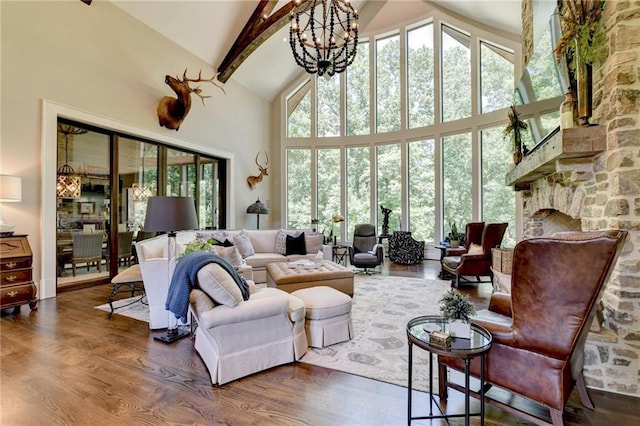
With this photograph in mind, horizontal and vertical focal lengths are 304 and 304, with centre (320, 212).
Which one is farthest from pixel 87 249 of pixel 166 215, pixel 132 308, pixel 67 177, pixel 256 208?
pixel 256 208

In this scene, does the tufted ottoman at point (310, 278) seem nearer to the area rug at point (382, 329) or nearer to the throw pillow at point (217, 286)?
the area rug at point (382, 329)

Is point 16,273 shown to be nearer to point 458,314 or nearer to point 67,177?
point 67,177

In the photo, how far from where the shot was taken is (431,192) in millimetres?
8039

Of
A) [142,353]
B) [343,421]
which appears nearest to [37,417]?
[142,353]

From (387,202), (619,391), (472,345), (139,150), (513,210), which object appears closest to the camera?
(472,345)

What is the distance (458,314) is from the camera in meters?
1.80

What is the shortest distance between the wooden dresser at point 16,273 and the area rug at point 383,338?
3661 millimetres

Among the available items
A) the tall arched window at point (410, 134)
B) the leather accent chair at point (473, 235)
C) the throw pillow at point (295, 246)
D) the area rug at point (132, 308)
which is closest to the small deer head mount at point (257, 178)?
the tall arched window at point (410, 134)

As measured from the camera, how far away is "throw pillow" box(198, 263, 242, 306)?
2.32m

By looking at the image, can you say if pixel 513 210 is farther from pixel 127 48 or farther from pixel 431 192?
pixel 127 48

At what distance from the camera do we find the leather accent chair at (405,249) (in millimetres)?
7496

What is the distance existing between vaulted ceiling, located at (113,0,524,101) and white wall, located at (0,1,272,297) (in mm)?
342

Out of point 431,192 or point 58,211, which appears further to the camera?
→ point 431,192

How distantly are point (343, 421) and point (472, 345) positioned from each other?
35.5 inches
